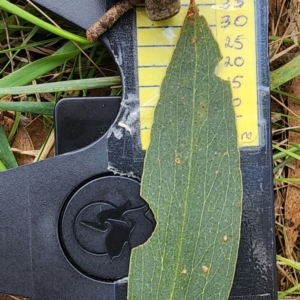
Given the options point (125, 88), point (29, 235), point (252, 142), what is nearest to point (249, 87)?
Result: point (252, 142)

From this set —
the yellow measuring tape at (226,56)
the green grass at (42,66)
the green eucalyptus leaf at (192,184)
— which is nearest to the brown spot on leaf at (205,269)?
the green eucalyptus leaf at (192,184)

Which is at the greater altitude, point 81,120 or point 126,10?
point 126,10

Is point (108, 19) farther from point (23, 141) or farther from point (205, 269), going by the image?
point (205, 269)

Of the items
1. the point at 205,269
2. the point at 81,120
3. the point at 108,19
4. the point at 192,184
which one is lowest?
the point at 205,269

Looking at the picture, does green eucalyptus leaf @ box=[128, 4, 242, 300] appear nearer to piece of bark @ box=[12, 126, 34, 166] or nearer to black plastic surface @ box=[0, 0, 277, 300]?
black plastic surface @ box=[0, 0, 277, 300]

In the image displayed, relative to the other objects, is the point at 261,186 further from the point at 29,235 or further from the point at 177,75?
the point at 29,235

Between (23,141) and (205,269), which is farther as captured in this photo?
(23,141)

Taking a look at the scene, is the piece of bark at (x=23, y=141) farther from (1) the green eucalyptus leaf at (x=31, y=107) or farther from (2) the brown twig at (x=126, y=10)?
(2) the brown twig at (x=126, y=10)

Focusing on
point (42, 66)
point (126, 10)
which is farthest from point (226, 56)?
point (42, 66)
